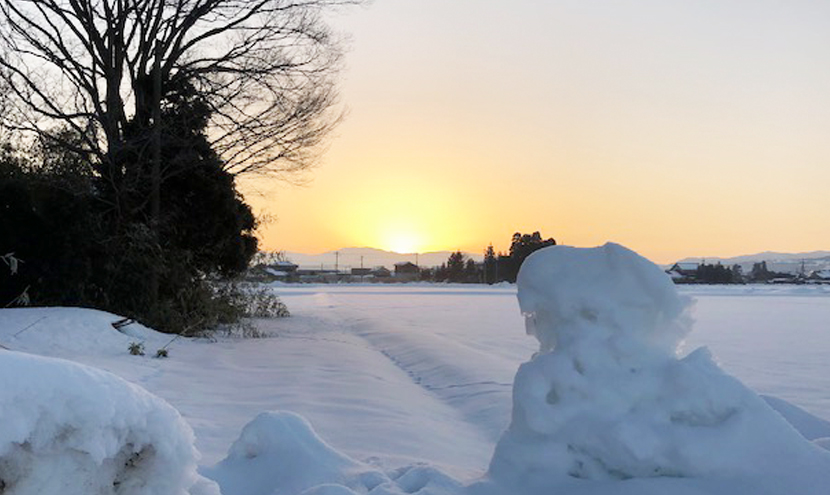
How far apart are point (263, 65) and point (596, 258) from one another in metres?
13.0

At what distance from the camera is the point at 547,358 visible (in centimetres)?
358

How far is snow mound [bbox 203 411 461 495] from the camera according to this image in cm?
349

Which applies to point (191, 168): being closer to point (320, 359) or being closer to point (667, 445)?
point (320, 359)

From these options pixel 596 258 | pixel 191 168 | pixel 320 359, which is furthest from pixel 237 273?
pixel 596 258

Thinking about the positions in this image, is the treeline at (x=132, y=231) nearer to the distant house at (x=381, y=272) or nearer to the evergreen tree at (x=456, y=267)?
the evergreen tree at (x=456, y=267)

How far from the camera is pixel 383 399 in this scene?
6.52 meters

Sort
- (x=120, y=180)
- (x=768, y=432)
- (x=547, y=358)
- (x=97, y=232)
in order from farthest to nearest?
1. (x=120, y=180)
2. (x=97, y=232)
3. (x=547, y=358)
4. (x=768, y=432)

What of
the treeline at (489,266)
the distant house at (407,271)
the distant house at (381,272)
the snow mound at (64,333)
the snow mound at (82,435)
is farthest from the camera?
the distant house at (381,272)

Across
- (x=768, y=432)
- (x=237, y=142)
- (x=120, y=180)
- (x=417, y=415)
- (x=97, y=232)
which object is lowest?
(x=417, y=415)

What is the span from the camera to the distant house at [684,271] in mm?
50450

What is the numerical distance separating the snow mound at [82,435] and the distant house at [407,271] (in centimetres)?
5001

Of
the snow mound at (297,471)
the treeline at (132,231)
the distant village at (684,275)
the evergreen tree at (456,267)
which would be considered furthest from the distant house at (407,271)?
the snow mound at (297,471)

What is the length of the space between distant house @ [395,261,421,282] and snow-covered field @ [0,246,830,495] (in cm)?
3777

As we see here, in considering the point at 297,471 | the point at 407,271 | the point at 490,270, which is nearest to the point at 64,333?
the point at 297,471
